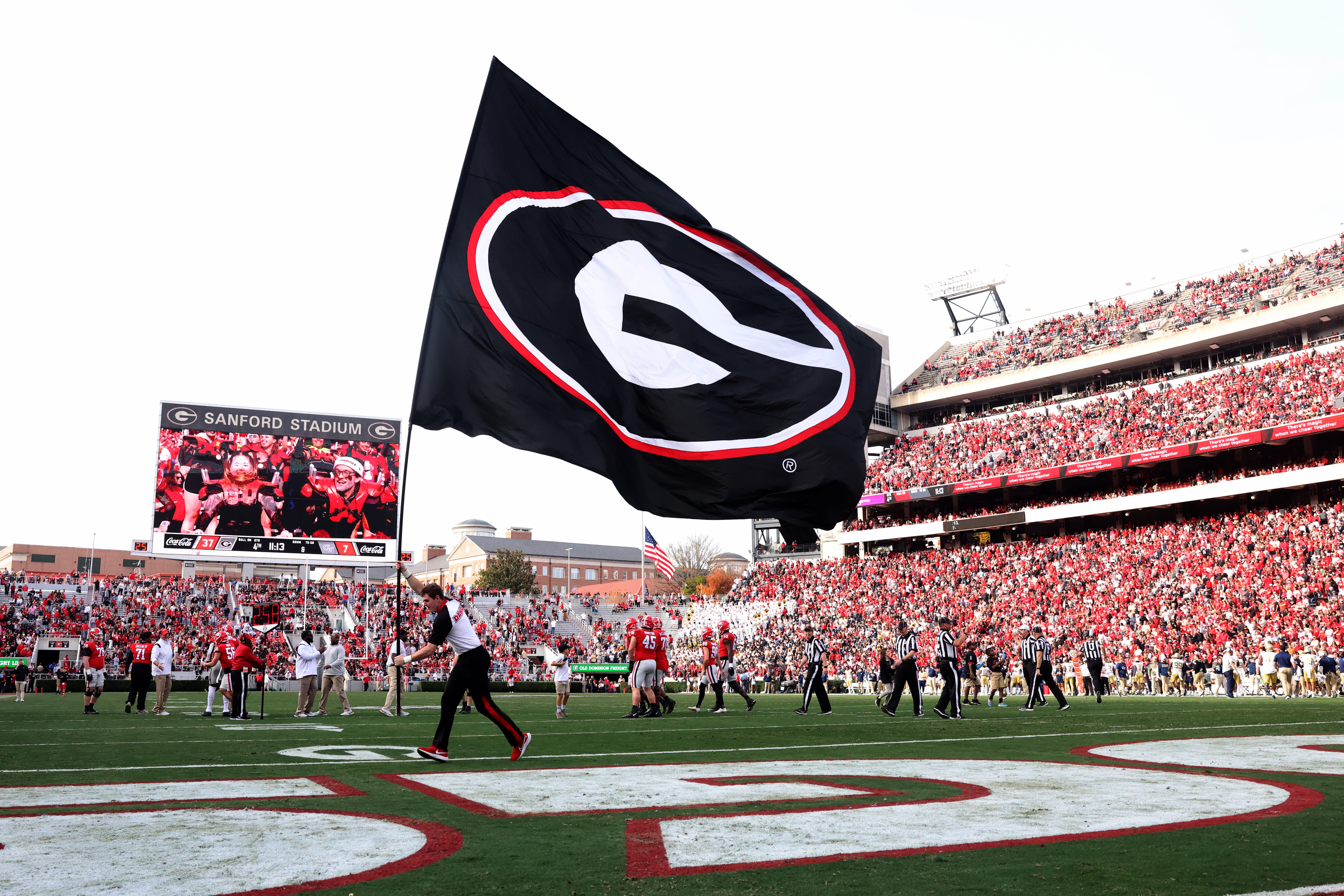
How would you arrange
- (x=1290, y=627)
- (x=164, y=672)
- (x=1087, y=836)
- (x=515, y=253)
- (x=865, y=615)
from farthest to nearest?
(x=865, y=615) → (x=1290, y=627) → (x=164, y=672) → (x=515, y=253) → (x=1087, y=836)

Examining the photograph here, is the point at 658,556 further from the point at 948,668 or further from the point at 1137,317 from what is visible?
the point at 1137,317

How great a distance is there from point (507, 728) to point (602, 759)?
1.08 meters

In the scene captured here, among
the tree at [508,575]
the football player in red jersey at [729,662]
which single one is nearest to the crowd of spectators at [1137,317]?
the football player in red jersey at [729,662]

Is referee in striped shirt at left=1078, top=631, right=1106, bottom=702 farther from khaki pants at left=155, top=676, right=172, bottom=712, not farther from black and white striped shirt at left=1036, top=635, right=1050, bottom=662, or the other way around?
khaki pants at left=155, top=676, right=172, bottom=712

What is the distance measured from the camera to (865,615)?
5016 centimetres

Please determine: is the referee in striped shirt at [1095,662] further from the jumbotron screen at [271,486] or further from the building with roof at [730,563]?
the building with roof at [730,563]

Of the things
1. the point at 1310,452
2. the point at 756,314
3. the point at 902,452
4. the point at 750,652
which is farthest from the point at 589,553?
the point at 756,314

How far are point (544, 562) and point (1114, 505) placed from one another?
3373 inches

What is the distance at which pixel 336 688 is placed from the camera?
21.4 meters

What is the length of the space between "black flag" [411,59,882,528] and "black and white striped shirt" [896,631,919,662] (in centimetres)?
721

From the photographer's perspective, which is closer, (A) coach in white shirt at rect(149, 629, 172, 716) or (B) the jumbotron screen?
(A) coach in white shirt at rect(149, 629, 172, 716)

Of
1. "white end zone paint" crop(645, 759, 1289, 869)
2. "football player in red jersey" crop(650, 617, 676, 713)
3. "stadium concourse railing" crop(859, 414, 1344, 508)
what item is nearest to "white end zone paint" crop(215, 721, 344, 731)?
"football player in red jersey" crop(650, 617, 676, 713)

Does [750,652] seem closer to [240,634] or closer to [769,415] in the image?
[240,634]

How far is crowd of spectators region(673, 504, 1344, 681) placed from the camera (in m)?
35.5
